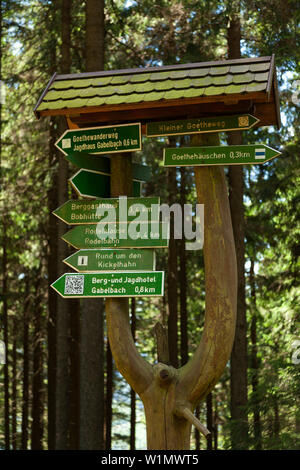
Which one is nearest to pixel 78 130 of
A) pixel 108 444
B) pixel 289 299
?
pixel 289 299

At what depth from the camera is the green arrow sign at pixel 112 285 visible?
561 centimetres

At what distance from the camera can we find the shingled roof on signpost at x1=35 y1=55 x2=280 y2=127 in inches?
228

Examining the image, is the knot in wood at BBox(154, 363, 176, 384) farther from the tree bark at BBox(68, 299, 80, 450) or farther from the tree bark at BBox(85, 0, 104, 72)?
the tree bark at BBox(68, 299, 80, 450)

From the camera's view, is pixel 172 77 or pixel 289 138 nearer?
pixel 172 77

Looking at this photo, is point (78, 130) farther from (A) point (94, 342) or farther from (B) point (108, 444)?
(B) point (108, 444)

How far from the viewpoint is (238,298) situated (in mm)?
13234

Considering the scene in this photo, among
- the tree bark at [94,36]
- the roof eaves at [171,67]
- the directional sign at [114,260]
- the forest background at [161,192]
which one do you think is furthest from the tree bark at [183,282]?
the directional sign at [114,260]

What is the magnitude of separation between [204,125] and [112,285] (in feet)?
5.82

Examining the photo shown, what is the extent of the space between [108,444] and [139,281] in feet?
48.0

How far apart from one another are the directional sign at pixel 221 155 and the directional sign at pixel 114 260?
92 cm

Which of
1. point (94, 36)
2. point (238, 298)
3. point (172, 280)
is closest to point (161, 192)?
point (172, 280)

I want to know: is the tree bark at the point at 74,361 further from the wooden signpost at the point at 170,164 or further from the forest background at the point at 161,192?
the wooden signpost at the point at 170,164

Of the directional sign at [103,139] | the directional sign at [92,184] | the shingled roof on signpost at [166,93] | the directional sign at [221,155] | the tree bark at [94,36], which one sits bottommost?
the directional sign at [92,184]

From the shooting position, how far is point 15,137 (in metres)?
16.5
